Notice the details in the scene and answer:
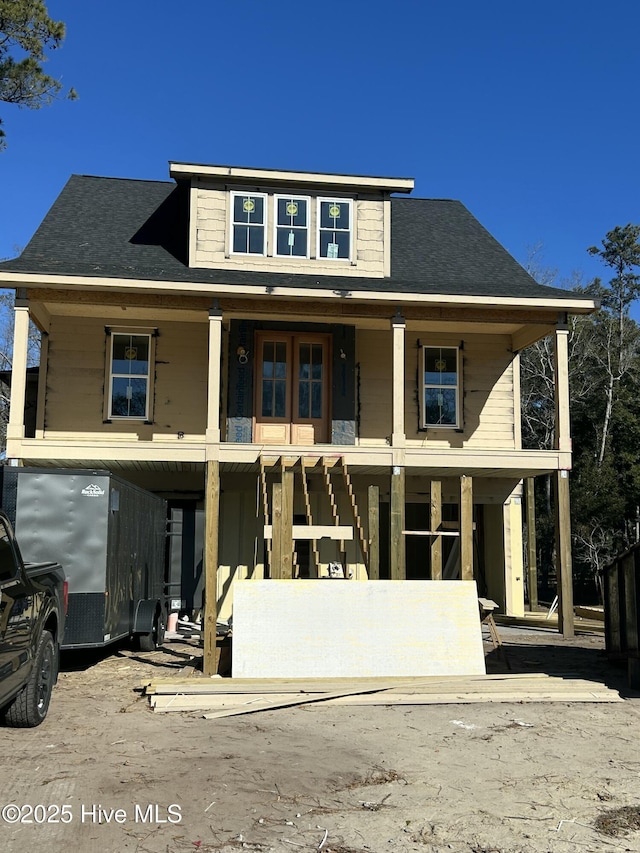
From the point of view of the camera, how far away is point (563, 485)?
607 inches

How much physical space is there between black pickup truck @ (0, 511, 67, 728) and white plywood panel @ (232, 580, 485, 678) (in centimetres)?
271

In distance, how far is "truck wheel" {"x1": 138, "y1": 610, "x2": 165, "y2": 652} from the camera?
12805 mm

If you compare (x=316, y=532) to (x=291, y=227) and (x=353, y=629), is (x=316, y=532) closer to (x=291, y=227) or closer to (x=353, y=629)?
(x=353, y=629)

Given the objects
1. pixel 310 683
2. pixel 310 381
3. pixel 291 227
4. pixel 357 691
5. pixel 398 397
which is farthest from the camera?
pixel 310 381

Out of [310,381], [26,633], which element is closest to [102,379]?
[310,381]

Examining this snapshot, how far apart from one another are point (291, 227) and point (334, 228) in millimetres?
888

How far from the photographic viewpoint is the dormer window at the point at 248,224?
16766 mm

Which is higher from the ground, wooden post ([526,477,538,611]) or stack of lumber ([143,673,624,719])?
wooden post ([526,477,538,611])

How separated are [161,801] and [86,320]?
43.2ft

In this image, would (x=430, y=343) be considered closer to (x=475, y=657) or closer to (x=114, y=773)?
(x=475, y=657)

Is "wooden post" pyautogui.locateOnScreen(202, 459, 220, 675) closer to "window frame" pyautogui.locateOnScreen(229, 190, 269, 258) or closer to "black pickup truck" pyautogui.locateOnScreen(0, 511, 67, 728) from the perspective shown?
"black pickup truck" pyautogui.locateOnScreen(0, 511, 67, 728)

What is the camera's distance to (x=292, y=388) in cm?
1728

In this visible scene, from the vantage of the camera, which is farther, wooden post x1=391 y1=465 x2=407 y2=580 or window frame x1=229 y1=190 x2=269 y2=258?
window frame x1=229 y1=190 x2=269 y2=258

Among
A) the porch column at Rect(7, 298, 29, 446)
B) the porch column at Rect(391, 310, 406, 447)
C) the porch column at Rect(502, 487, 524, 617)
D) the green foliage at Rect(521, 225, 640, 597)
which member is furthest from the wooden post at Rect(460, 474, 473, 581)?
the green foliage at Rect(521, 225, 640, 597)
